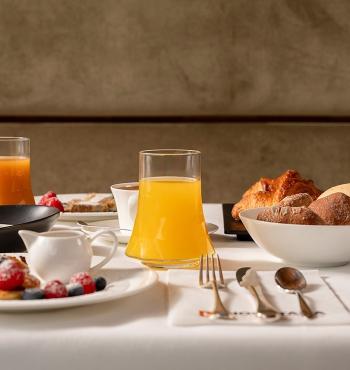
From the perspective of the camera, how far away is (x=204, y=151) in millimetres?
2436

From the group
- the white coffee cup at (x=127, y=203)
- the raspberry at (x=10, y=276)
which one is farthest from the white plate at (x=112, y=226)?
the raspberry at (x=10, y=276)

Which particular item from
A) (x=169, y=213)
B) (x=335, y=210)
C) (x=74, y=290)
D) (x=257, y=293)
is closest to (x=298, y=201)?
(x=335, y=210)

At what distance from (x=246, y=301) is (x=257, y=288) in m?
0.04

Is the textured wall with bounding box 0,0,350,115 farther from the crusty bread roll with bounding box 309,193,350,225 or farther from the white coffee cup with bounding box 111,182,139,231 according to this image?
the crusty bread roll with bounding box 309,193,350,225

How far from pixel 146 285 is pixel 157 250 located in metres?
0.20

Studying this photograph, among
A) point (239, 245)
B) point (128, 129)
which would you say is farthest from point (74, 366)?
point (128, 129)

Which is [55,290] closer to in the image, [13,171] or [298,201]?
[298,201]

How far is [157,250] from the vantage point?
945 millimetres

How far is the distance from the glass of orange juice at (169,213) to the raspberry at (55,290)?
0.75 feet

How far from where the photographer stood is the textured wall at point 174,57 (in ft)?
7.70

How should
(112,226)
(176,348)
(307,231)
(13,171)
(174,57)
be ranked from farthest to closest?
(174,57), (13,171), (112,226), (307,231), (176,348)

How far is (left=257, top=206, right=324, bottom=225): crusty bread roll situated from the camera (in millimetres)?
938

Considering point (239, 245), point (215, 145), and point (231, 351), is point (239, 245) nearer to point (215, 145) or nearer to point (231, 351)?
point (231, 351)

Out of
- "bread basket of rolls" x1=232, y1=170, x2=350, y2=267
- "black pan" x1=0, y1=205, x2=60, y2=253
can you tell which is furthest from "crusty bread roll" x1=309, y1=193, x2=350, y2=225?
"black pan" x1=0, y1=205, x2=60, y2=253
